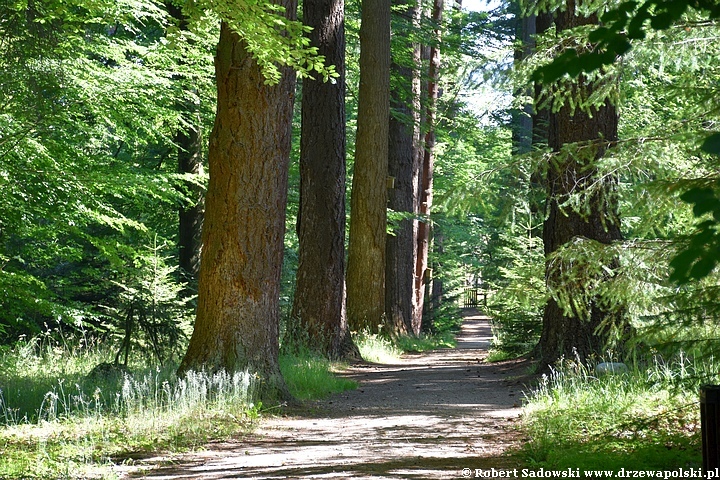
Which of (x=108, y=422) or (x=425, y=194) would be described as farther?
(x=425, y=194)

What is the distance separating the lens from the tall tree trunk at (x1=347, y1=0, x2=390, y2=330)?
16.4 meters

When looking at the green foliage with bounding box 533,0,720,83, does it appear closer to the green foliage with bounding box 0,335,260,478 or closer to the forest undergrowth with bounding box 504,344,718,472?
the forest undergrowth with bounding box 504,344,718,472

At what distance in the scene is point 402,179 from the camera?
2047cm

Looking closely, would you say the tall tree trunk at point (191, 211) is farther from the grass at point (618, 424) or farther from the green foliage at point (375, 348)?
the grass at point (618, 424)

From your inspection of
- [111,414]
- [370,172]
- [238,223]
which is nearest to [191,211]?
A: [370,172]

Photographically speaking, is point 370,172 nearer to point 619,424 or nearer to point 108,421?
point 108,421

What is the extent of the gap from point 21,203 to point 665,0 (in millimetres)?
10346

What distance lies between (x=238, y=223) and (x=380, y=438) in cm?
281

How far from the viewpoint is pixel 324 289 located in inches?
558

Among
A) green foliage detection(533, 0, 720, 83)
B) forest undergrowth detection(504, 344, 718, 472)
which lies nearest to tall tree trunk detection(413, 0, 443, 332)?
forest undergrowth detection(504, 344, 718, 472)

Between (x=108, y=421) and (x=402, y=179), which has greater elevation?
(x=402, y=179)

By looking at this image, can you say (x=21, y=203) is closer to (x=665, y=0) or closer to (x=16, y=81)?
(x=16, y=81)

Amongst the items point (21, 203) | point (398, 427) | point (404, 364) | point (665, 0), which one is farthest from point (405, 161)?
point (665, 0)

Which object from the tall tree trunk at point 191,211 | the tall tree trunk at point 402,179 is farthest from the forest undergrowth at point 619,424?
the tall tree trunk at point 402,179
